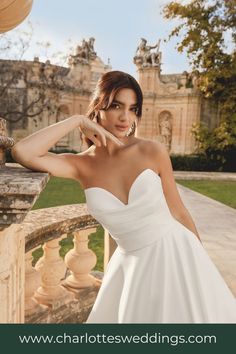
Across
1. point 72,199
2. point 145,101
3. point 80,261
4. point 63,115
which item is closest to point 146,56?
point 145,101

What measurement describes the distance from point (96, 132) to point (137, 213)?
1.43 ft

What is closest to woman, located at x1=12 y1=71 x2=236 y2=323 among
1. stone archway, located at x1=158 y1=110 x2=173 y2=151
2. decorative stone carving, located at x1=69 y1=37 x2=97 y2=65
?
stone archway, located at x1=158 y1=110 x2=173 y2=151

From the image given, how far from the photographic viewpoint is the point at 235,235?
498 centimetres

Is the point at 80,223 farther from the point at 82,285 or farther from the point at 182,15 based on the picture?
the point at 182,15

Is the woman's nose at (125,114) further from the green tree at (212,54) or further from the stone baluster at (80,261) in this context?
the green tree at (212,54)

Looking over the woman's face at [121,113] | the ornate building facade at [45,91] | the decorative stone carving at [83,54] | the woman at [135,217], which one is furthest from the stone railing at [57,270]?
the decorative stone carving at [83,54]

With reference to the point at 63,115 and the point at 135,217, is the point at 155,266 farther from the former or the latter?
the point at 63,115

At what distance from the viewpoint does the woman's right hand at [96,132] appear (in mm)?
1632

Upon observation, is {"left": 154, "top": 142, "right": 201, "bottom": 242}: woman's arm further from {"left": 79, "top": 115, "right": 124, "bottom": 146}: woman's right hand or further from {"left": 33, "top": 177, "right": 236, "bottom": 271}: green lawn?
{"left": 33, "top": 177, "right": 236, "bottom": 271}: green lawn

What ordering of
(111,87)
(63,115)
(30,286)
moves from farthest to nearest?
(63,115) → (30,286) → (111,87)

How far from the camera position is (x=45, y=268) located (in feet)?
8.27

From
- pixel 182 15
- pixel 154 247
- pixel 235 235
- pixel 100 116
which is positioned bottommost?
pixel 235 235

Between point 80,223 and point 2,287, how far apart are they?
4.26 feet
